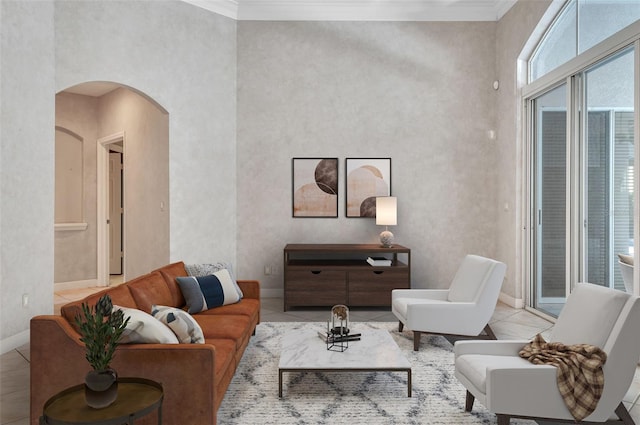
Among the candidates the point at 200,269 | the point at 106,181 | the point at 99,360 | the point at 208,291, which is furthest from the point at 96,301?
the point at 106,181

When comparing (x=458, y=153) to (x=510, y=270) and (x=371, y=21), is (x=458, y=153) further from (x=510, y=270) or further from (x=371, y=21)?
(x=371, y=21)

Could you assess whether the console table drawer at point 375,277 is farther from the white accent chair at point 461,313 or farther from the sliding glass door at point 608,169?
the sliding glass door at point 608,169

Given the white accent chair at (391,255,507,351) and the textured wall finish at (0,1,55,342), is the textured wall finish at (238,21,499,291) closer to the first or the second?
the white accent chair at (391,255,507,351)

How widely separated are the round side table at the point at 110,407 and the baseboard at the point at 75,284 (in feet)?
17.4

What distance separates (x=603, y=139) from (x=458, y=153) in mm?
2097

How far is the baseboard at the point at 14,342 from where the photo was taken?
3.87m

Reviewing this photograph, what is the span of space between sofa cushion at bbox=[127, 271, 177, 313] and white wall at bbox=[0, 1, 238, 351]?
4.71 feet

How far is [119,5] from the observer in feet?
16.0

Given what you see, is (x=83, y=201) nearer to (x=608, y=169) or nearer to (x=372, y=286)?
(x=372, y=286)

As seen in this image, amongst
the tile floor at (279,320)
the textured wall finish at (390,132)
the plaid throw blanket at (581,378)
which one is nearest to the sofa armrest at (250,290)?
the tile floor at (279,320)

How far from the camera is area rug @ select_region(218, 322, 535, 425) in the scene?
2654 mm

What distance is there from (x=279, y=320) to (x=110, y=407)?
3084 millimetres

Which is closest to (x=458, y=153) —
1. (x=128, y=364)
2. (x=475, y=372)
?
(x=475, y=372)

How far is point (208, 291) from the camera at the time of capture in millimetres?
3859
